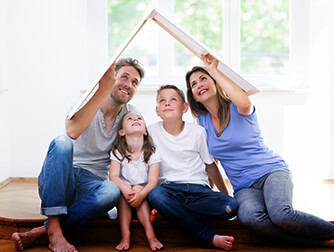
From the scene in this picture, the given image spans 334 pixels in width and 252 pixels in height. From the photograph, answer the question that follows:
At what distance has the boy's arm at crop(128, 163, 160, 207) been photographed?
206 centimetres

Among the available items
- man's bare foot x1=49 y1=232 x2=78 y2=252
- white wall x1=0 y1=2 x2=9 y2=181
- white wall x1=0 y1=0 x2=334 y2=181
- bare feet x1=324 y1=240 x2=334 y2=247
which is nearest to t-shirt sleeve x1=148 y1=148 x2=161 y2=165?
man's bare foot x1=49 y1=232 x2=78 y2=252

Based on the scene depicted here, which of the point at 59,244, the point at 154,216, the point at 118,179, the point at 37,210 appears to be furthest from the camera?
the point at 37,210

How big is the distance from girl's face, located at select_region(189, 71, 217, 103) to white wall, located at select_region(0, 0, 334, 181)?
53.6 inches

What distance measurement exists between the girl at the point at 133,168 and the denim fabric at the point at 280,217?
0.48 metres

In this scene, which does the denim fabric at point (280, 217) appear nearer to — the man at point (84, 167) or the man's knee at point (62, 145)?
the man at point (84, 167)

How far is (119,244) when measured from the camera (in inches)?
79.4

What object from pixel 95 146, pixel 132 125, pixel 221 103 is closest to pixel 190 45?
pixel 221 103

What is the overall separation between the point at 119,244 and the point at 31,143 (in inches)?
71.0

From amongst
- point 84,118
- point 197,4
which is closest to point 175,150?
point 84,118

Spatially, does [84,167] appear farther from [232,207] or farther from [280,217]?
[280,217]

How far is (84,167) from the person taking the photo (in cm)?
223

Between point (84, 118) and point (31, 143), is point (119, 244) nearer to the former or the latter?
point (84, 118)

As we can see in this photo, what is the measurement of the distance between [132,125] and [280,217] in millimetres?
890

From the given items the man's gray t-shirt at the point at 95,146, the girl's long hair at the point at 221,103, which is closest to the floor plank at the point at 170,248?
the man's gray t-shirt at the point at 95,146
